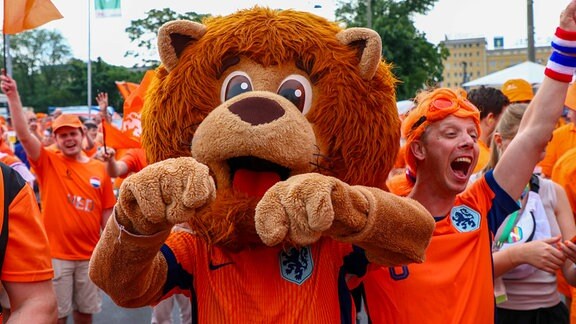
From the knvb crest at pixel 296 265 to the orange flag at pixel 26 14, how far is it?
155cm

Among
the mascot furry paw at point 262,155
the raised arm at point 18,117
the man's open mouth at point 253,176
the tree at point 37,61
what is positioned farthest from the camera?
the tree at point 37,61

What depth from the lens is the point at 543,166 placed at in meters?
5.15

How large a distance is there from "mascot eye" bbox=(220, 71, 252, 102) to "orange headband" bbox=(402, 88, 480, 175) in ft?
2.65

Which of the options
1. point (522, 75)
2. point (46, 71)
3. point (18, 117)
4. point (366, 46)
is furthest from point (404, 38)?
point (46, 71)

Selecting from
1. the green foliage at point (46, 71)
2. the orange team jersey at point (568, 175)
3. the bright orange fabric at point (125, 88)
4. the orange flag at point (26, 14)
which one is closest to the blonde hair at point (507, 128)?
the orange team jersey at point (568, 175)

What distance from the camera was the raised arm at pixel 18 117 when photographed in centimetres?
367

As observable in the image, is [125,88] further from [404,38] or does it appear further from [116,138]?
[404,38]

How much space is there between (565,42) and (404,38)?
683 inches

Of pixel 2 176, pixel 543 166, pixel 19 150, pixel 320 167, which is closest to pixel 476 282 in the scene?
pixel 320 167

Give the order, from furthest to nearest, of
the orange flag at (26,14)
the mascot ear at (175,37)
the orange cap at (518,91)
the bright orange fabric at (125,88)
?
1. the bright orange fabric at (125,88)
2. the orange cap at (518,91)
3. the orange flag at (26,14)
4. the mascot ear at (175,37)

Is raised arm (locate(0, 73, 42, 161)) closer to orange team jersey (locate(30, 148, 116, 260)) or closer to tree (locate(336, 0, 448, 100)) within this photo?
orange team jersey (locate(30, 148, 116, 260))

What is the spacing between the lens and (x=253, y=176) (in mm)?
1869

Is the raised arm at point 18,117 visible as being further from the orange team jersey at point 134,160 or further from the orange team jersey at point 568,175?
the orange team jersey at point 568,175

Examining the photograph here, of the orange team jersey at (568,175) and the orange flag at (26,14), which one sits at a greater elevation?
the orange flag at (26,14)
